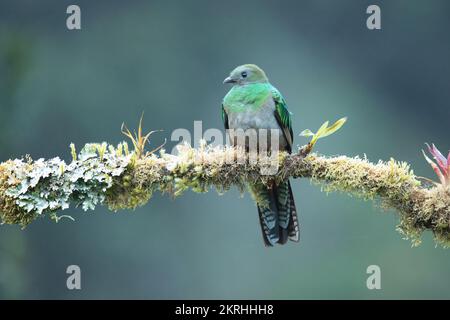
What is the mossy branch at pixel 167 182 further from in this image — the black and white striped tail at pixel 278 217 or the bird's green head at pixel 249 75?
the bird's green head at pixel 249 75

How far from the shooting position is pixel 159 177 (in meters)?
2.84

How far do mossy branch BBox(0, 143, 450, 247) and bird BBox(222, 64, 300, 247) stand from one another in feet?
1.10

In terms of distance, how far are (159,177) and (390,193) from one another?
A: 40.6 inches

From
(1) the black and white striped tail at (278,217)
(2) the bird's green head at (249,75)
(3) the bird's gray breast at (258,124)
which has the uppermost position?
(2) the bird's green head at (249,75)

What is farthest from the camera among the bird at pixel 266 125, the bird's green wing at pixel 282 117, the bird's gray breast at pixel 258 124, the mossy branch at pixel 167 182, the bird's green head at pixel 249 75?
the bird's green head at pixel 249 75

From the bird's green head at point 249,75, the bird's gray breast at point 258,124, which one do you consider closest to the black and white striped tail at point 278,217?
the bird's gray breast at point 258,124

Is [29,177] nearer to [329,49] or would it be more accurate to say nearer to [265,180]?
[265,180]

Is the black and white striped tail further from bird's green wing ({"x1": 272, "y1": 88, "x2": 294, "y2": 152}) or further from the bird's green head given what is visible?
the bird's green head

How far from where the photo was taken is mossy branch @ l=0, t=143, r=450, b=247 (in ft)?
9.19

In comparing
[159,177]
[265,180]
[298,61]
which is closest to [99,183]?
[159,177]

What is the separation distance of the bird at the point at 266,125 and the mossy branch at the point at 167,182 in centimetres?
34

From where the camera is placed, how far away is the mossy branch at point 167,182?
2801 mm

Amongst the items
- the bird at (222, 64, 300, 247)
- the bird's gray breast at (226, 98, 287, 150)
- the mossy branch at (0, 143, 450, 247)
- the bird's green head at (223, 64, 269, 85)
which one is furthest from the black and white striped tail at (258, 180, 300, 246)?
the bird's green head at (223, 64, 269, 85)

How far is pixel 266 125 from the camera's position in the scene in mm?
3598
